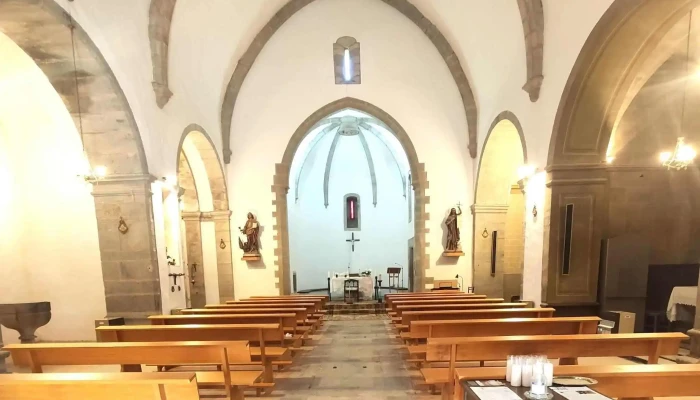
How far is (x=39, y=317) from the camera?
497 cm

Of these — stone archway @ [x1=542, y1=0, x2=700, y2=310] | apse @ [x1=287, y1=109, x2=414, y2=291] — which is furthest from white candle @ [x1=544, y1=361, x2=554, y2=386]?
apse @ [x1=287, y1=109, x2=414, y2=291]

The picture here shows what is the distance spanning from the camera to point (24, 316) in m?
4.88

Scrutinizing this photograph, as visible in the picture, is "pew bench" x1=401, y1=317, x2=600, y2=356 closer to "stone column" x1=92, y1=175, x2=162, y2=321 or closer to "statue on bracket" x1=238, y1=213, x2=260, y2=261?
"stone column" x1=92, y1=175, x2=162, y2=321

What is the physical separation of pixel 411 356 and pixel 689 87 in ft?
19.0

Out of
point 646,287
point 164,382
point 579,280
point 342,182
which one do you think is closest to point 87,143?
point 164,382

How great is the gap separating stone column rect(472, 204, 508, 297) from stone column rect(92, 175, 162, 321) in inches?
297

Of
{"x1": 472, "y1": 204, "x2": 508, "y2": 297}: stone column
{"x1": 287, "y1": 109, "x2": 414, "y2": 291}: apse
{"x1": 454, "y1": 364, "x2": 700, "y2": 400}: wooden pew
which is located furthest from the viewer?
{"x1": 287, "y1": 109, "x2": 414, "y2": 291}: apse

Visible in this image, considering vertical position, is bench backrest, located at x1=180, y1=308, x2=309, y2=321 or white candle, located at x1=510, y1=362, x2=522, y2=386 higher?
bench backrest, located at x1=180, y1=308, x2=309, y2=321

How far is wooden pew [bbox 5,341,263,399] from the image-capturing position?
2.83 m

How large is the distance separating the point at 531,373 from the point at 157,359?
273 cm

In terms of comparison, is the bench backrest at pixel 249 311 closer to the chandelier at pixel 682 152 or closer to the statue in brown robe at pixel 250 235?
the statue in brown robe at pixel 250 235

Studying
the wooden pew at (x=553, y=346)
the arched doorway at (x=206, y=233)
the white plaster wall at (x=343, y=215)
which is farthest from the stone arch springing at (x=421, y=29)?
the wooden pew at (x=553, y=346)

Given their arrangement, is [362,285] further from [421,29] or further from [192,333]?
[192,333]

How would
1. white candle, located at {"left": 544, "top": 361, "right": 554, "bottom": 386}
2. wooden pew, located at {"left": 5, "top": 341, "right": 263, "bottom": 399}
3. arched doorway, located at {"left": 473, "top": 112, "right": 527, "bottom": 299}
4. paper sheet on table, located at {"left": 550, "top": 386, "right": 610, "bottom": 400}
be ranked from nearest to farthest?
paper sheet on table, located at {"left": 550, "top": 386, "right": 610, "bottom": 400} < white candle, located at {"left": 544, "top": 361, "right": 554, "bottom": 386} < wooden pew, located at {"left": 5, "top": 341, "right": 263, "bottom": 399} < arched doorway, located at {"left": 473, "top": 112, "right": 527, "bottom": 299}
